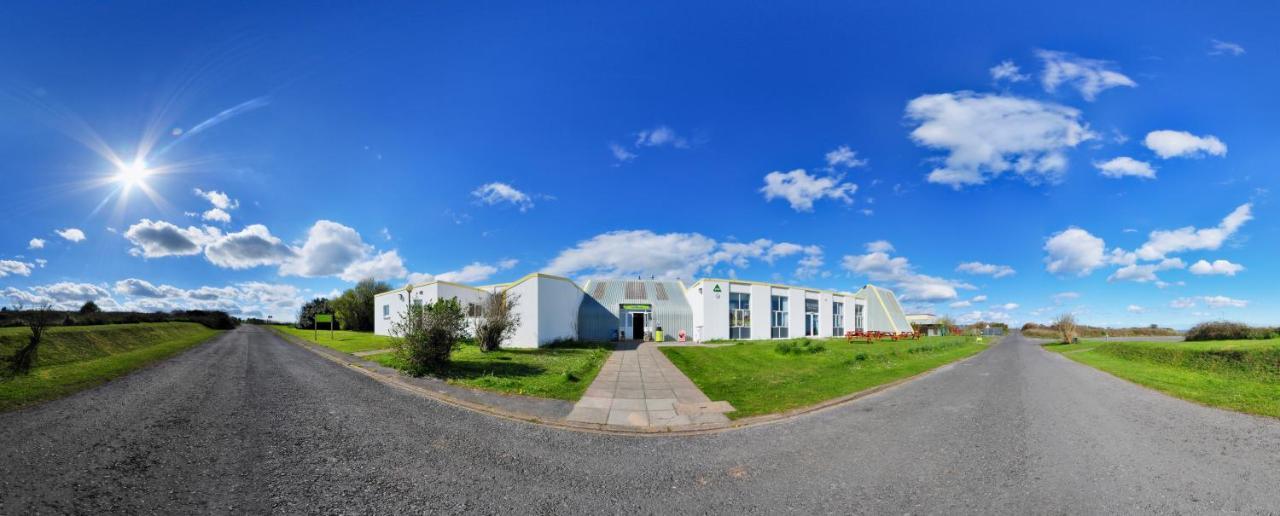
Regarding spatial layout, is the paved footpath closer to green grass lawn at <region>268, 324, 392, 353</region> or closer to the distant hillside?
green grass lawn at <region>268, 324, 392, 353</region>

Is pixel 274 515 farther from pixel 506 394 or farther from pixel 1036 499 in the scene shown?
pixel 1036 499

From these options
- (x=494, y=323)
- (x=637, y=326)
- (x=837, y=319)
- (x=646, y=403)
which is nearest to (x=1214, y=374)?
(x=646, y=403)

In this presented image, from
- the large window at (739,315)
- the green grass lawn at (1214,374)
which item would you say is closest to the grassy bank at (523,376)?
the green grass lawn at (1214,374)

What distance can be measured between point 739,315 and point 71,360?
38469mm

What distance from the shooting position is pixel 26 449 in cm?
645

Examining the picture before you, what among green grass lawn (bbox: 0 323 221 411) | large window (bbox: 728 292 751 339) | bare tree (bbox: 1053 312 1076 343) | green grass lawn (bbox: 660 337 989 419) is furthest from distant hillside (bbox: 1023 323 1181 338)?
green grass lawn (bbox: 0 323 221 411)

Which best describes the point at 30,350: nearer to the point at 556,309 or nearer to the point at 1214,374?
the point at 556,309

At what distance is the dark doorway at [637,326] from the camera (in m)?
40.3

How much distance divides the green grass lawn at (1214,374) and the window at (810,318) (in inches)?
878

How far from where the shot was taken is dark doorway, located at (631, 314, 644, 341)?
40.3 meters

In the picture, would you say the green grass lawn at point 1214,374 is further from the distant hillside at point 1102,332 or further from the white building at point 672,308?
the distant hillside at point 1102,332

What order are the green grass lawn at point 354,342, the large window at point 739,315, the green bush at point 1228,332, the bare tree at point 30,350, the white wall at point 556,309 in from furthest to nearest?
1. the large window at point 739,315
2. the green bush at point 1228,332
3. the white wall at point 556,309
4. the green grass lawn at point 354,342
5. the bare tree at point 30,350

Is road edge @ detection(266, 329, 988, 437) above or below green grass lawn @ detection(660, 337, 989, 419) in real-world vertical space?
above

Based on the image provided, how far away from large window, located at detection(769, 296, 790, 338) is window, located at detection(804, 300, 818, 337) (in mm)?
3217
